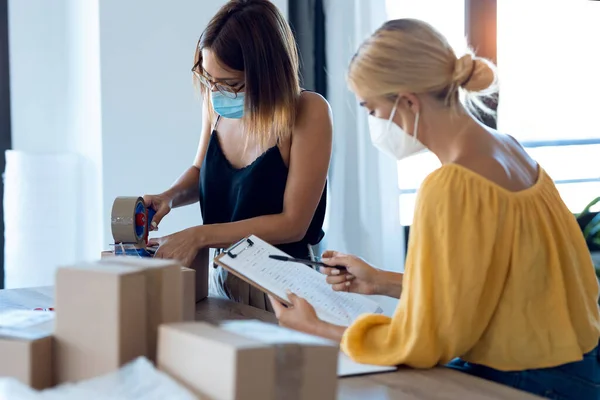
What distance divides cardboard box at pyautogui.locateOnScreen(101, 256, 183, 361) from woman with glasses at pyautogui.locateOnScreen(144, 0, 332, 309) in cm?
87

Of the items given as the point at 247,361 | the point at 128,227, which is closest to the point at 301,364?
the point at 247,361

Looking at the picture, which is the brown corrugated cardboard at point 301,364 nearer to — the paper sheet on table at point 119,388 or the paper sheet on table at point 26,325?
the paper sheet on table at point 119,388

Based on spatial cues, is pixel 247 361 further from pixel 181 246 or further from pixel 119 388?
pixel 181 246

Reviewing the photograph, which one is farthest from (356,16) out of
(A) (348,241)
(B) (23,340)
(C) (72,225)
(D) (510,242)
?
(B) (23,340)

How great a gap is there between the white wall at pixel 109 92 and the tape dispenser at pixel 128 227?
3.55 feet

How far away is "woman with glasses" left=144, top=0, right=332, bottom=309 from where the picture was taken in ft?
6.19

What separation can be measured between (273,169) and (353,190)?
1197 mm

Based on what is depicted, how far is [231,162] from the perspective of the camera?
2.08 m

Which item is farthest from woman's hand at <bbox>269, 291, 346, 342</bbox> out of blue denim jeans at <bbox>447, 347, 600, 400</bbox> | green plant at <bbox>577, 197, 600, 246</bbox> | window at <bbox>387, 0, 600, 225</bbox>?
green plant at <bbox>577, 197, 600, 246</bbox>

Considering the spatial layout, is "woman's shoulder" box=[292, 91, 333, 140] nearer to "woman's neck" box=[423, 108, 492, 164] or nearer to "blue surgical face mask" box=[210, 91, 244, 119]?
"blue surgical face mask" box=[210, 91, 244, 119]

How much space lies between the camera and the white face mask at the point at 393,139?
4.48 ft

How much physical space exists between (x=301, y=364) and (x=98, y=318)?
0.26 m

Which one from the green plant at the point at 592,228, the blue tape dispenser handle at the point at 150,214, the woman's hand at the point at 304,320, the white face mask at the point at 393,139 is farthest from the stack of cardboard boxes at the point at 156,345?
the green plant at the point at 592,228

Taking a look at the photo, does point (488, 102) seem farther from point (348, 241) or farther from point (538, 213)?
point (538, 213)
